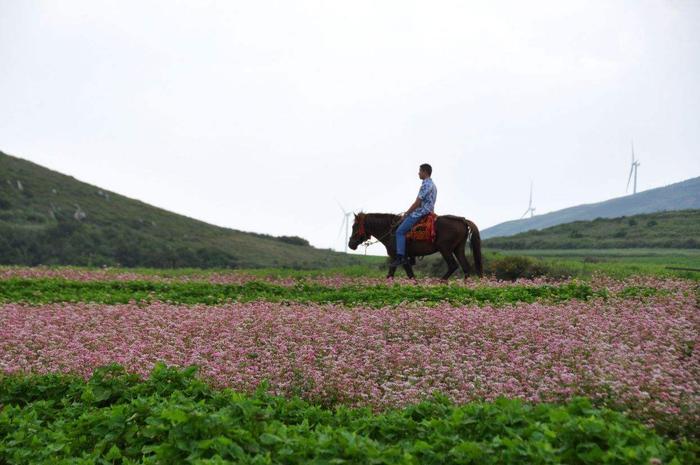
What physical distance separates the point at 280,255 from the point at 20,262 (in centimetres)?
2168

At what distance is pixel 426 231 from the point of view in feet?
79.5

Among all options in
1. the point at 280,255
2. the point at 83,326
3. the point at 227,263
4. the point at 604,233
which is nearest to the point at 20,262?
the point at 227,263

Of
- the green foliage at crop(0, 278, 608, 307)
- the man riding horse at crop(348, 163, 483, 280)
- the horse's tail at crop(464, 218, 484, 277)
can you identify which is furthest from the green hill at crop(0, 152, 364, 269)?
the green foliage at crop(0, 278, 608, 307)

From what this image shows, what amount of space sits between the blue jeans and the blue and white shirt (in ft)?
0.57

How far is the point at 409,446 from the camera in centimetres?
711

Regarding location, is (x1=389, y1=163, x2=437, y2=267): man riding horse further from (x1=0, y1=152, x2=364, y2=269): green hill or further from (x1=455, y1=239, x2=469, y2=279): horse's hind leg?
(x1=0, y1=152, x2=364, y2=269): green hill

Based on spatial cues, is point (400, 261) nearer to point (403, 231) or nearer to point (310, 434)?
point (403, 231)

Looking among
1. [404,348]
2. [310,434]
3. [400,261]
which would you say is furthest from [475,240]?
[310,434]

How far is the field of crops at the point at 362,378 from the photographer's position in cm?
705

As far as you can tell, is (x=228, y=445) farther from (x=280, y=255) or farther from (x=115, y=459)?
(x=280, y=255)

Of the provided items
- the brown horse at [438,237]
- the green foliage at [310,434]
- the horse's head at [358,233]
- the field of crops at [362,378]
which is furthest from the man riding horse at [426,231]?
the green foliage at [310,434]

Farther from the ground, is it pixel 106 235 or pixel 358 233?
pixel 358 233

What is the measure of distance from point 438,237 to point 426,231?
0.51m

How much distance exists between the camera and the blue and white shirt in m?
23.6
